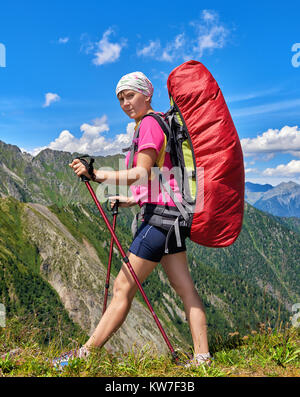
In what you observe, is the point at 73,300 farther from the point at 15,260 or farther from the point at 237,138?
the point at 237,138

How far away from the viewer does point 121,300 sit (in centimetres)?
444

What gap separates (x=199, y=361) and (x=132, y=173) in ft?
8.07

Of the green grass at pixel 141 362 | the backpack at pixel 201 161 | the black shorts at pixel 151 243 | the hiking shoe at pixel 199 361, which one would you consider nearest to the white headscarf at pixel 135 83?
the backpack at pixel 201 161

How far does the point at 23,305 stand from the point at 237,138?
99080mm

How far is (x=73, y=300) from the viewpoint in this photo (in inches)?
4313

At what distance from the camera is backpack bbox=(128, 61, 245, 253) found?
4184mm

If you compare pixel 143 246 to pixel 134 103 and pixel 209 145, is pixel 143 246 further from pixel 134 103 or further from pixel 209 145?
pixel 134 103

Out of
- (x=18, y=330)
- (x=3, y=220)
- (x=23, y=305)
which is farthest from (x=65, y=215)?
(x=18, y=330)

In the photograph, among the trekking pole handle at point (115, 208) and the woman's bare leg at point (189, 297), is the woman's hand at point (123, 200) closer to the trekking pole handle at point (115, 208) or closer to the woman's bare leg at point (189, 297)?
the trekking pole handle at point (115, 208)

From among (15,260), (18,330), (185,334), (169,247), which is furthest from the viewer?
(185,334)

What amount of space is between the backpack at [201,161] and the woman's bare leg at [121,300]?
20.8 inches

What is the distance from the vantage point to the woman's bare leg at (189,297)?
4508 mm

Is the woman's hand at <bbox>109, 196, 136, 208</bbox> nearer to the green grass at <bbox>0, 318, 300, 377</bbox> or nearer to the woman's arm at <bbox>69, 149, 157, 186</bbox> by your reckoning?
the woman's arm at <bbox>69, 149, 157, 186</bbox>

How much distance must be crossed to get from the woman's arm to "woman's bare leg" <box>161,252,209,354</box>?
48.6 inches
